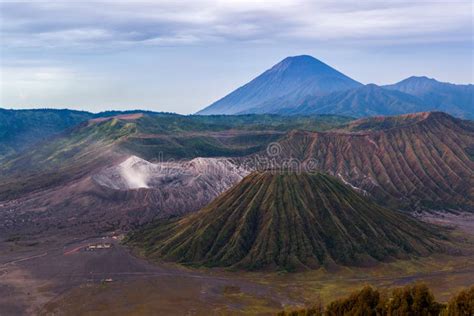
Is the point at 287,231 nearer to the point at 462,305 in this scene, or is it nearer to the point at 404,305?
the point at 404,305

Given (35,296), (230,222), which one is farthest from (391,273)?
(35,296)

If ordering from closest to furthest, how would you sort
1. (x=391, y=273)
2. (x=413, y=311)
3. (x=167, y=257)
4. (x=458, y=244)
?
(x=413, y=311), (x=391, y=273), (x=167, y=257), (x=458, y=244)

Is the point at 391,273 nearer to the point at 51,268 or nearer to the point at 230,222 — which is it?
the point at 230,222

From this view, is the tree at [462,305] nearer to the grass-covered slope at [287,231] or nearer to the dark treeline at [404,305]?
the dark treeline at [404,305]

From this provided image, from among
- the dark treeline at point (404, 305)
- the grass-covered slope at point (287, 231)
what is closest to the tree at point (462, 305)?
the dark treeline at point (404, 305)

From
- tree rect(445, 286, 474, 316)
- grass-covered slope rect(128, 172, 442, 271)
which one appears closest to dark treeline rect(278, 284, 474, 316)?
tree rect(445, 286, 474, 316)

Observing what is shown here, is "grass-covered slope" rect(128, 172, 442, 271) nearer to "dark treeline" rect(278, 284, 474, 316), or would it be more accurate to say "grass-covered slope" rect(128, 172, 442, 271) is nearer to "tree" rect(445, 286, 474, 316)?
"dark treeline" rect(278, 284, 474, 316)

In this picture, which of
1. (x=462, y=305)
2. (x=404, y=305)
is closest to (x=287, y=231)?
(x=404, y=305)

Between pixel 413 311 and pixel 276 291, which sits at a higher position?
pixel 413 311
